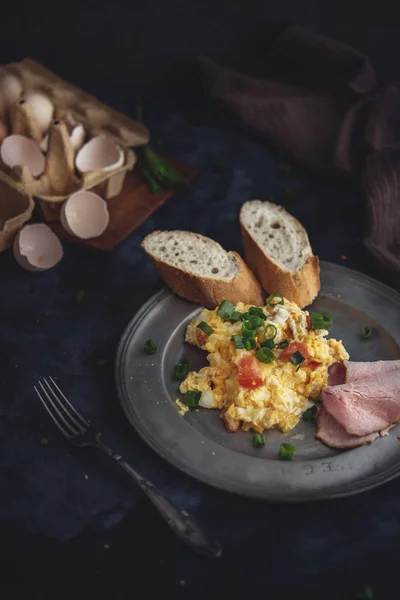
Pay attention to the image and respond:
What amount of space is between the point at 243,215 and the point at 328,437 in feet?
4.82

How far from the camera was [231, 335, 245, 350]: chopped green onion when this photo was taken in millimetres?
3601

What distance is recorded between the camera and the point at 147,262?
462cm

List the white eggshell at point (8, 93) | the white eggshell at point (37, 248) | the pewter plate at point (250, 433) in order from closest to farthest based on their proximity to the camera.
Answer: the pewter plate at point (250, 433) → the white eggshell at point (37, 248) → the white eggshell at point (8, 93)

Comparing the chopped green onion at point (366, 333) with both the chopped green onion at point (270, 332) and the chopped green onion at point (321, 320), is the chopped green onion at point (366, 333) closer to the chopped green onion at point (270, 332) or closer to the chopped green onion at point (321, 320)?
the chopped green onion at point (321, 320)

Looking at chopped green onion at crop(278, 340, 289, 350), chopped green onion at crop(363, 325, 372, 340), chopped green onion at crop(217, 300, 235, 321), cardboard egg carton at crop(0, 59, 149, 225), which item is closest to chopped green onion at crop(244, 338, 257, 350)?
chopped green onion at crop(278, 340, 289, 350)

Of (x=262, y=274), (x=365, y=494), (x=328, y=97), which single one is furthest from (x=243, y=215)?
(x=365, y=494)

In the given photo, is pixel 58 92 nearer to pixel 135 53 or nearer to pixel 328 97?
pixel 135 53

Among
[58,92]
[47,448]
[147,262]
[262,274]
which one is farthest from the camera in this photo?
[58,92]

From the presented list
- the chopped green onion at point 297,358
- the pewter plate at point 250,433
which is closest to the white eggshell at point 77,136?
the pewter plate at point 250,433

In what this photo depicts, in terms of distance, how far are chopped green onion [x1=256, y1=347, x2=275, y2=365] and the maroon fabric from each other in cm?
169

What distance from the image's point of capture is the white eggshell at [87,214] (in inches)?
179

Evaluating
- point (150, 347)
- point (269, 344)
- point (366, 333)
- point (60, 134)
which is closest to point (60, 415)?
point (150, 347)

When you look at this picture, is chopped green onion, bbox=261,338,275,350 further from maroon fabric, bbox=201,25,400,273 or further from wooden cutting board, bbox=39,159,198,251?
maroon fabric, bbox=201,25,400,273

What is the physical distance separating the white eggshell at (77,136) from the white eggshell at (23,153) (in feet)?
0.70
